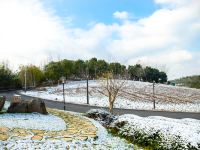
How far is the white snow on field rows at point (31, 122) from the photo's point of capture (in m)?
11.9

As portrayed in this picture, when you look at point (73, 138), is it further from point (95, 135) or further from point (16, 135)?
point (16, 135)

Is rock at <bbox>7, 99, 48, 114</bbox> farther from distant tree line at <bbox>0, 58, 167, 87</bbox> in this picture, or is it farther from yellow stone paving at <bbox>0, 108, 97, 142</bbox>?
distant tree line at <bbox>0, 58, 167, 87</bbox>

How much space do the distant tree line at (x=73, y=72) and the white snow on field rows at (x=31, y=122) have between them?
164 feet

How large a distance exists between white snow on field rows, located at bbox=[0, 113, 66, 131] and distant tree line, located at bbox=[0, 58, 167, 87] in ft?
164

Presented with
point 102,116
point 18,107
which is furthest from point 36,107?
point 102,116

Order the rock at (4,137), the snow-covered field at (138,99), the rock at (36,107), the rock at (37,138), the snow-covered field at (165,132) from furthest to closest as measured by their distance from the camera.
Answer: the snow-covered field at (138,99)
the rock at (36,107)
the rock at (37,138)
the rock at (4,137)
the snow-covered field at (165,132)

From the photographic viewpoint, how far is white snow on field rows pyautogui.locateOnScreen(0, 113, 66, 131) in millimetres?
11930

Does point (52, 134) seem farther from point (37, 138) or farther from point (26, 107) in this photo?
point (26, 107)

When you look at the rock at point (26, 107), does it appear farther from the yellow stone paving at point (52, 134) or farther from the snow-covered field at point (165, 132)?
the snow-covered field at point (165, 132)

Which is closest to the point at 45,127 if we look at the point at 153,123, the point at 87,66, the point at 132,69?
the point at 153,123

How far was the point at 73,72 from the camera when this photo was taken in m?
81.6

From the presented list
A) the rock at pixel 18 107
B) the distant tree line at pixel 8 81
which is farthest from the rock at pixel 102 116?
the distant tree line at pixel 8 81

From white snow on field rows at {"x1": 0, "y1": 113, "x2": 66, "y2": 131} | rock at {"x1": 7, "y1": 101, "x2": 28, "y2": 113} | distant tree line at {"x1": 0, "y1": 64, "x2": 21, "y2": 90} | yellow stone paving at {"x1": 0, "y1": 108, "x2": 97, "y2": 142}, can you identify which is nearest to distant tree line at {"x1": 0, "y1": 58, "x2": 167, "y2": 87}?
distant tree line at {"x1": 0, "y1": 64, "x2": 21, "y2": 90}

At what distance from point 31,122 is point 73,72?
2716 inches
